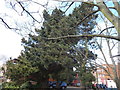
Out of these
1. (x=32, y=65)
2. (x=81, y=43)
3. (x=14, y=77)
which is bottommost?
(x=14, y=77)

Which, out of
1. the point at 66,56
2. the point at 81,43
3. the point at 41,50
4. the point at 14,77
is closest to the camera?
the point at 81,43

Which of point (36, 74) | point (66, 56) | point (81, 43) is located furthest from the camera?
point (36, 74)

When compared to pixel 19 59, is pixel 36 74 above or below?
below

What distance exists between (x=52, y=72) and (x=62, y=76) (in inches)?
73.4

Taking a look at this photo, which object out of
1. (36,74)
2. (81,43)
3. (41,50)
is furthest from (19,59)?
(81,43)

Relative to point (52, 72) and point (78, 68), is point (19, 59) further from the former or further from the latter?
point (78, 68)

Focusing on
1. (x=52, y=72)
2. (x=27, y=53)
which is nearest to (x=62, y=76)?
(x=52, y=72)

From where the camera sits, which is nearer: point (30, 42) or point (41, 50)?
point (41, 50)

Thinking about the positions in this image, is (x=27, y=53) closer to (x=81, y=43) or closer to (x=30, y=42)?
(x=30, y=42)

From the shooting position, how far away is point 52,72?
60.8ft

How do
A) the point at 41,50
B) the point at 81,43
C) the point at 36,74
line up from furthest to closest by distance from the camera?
the point at 36,74, the point at 41,50, the point at 81,43

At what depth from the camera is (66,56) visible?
1458 cm

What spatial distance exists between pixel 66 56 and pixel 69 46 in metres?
1.72

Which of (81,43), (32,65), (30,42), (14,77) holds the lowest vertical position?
(14,77)
